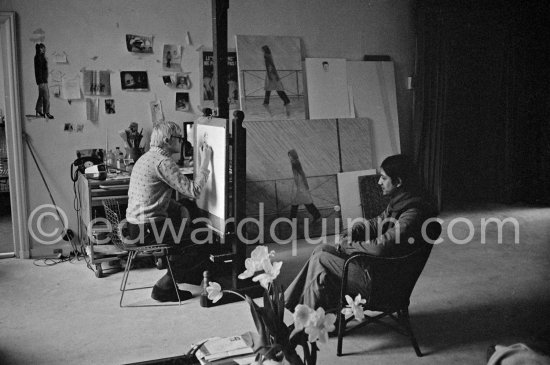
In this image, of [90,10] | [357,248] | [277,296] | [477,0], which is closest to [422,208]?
[357,248]

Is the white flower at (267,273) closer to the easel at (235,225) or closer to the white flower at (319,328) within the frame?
the white flower at (319,328)

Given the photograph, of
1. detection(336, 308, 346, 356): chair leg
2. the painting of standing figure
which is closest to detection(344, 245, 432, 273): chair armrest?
detection(336, 308, 346, 356): chair leg

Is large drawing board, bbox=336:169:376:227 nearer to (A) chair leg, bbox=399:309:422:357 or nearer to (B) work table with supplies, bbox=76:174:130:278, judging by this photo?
(B) work table with supplies, bbox=76:174:130:278

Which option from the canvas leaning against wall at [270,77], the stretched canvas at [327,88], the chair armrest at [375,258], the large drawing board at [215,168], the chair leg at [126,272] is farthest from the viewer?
the stretched canvas at [327,88]

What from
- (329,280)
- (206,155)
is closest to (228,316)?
(329,280)

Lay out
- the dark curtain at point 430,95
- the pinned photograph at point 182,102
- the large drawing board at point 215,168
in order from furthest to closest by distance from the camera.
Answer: the dark curtain at point 430,95 → the pinned photograph at point 182,102 → the large drawing board at point 215,168

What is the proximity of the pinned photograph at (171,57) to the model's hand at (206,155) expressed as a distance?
157cm

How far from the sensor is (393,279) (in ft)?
11.1

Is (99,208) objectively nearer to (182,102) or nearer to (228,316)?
(182,102)

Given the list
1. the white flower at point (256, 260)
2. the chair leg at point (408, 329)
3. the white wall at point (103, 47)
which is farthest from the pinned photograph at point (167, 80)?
the white flower at point (256, 260)

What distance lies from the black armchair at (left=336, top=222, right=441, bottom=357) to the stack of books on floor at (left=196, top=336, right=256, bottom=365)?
0.99 meters

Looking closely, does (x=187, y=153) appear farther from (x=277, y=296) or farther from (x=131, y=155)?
(x=277, y=296)

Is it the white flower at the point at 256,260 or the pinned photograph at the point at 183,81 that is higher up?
the pinned photograph at the point at 183,81

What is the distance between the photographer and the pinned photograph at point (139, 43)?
5531 mm
